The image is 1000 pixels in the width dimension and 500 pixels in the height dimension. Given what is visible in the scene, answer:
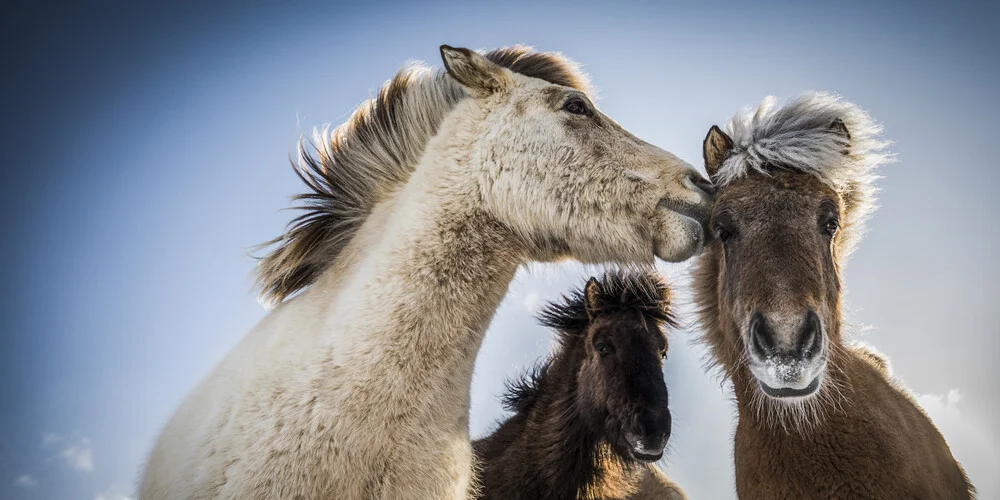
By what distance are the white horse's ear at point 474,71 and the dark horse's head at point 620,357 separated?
1.75 m

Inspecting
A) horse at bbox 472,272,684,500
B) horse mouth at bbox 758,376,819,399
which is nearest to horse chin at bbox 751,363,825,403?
horse mouth at bbox 758,376,819,399

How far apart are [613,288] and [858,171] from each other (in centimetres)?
230

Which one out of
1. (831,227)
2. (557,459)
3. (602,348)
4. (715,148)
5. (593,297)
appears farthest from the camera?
(593,297)

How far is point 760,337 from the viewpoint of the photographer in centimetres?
326

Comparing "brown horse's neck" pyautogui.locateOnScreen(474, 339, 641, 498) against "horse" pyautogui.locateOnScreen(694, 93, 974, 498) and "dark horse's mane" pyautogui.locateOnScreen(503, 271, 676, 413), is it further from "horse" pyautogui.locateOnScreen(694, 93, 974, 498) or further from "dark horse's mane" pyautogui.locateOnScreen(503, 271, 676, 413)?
"horse" pyautogui.locateOnScreen(694, 93, 974, 498)

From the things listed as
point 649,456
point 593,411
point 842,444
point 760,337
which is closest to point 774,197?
point 760,337

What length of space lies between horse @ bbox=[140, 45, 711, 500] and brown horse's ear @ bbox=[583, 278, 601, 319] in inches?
98.0

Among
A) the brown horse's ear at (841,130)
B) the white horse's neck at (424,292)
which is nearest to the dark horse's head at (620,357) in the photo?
the brown horse's ear at (841,130)

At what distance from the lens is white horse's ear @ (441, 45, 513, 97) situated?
11.5 ft

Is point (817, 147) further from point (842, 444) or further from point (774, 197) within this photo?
point (842, 444)

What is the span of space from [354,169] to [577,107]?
4.38ft

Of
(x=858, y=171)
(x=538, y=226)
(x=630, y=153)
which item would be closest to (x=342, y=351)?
(x=538, y=226)

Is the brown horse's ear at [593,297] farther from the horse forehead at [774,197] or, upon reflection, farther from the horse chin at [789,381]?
the horse chin at [789,381]

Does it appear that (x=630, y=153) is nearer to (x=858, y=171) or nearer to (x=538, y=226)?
(x=538, y=226)
